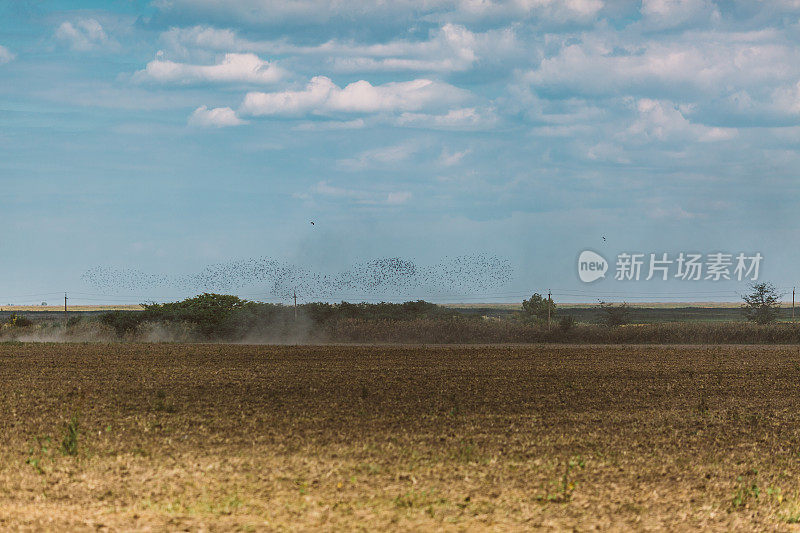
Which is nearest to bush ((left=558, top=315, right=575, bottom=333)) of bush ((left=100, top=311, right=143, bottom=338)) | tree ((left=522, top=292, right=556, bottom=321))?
tree ((left=522, top=292, right=556, bottom=321))

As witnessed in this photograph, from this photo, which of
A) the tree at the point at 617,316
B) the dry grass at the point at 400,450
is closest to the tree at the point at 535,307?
the tree at the point at 617,316

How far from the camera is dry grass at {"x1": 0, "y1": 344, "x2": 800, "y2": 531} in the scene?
32.7 feet

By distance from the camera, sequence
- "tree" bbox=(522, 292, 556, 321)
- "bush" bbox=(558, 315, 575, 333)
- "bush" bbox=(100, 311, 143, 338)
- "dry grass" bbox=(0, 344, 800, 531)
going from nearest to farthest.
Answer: "dry grass" bbox=(0, 344, 800, 531) < "bush" bbox=(558, 315, 575, 333) < "bush" bbox=(100, 311, 143, 338) < "tree" bbox=(522, 292, 556, 321)

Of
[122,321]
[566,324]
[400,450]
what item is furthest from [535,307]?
[400,450]

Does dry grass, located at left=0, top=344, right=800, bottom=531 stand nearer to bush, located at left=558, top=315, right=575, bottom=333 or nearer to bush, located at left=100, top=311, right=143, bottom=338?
bush, located at left=558, top=315, right=575, bottom=333

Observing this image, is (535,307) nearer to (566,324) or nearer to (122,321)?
(566,324)

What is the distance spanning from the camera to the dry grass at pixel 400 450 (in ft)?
32.7

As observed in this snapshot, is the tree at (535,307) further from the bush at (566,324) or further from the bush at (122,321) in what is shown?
the bush at (122,321)

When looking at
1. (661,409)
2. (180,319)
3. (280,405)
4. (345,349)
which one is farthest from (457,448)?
(180,319)

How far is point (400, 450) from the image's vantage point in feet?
42.7

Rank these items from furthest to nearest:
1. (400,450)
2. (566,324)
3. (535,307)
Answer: (535,307) → (566,324) → (400,450)

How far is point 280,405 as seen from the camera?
17.8 m

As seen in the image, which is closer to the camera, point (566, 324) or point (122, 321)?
point (566, 324)

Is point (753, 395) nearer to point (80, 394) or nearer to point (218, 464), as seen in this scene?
point (218, 464)
